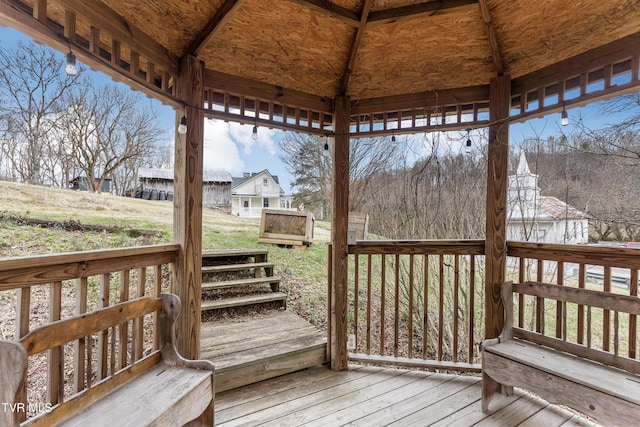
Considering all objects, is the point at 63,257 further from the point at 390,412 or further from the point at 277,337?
the point at 390,412

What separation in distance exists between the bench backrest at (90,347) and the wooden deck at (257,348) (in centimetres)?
69

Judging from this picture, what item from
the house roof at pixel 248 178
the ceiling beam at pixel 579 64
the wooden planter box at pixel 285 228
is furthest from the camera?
the house roof at pixel 248 178

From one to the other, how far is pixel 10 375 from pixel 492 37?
121 inches

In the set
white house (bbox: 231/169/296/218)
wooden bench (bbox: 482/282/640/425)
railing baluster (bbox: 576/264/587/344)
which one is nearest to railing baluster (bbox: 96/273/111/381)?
wooden bench (bbox: 482/282/640/425)

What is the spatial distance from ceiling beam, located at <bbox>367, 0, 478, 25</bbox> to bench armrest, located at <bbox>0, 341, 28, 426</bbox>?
251 centimetres

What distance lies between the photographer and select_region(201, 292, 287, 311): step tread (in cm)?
317

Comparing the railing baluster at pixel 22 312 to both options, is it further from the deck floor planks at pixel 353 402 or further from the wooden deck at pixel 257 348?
the deck floor planks at pixel 353 402

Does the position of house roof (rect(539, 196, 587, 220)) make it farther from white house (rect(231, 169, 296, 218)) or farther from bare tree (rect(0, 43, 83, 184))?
white house (rect(231, 169, 296, 218))

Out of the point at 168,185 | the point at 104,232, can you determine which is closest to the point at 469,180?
the point at 168,185

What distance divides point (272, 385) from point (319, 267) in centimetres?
278

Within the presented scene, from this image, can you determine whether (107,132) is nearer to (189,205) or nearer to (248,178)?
(189,205)

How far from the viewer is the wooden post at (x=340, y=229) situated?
2.54m

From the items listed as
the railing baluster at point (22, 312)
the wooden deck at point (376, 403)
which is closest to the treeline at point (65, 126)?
the railing baluster at point (22, 312)

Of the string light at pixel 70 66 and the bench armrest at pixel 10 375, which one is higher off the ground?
the string light at pixel 70 66
